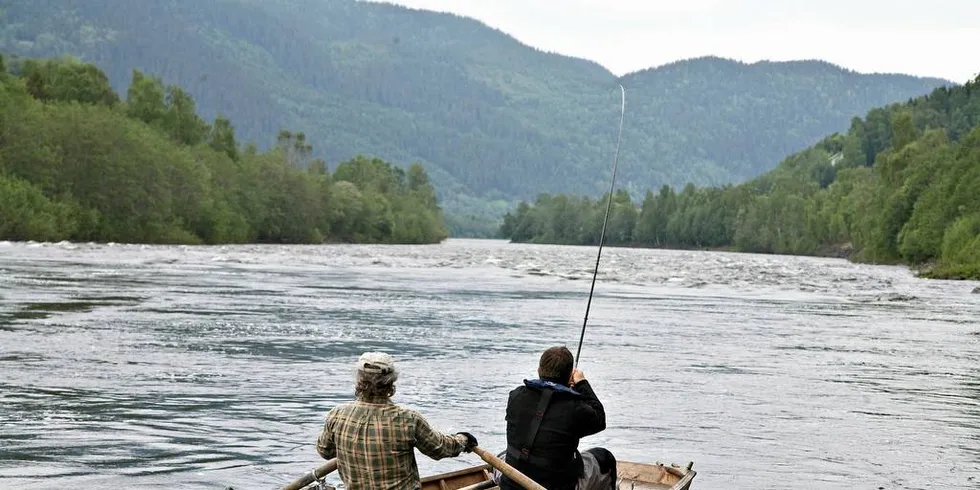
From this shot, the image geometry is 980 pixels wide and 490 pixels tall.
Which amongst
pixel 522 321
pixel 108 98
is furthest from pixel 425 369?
pixel 108 98

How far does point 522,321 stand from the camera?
38.9m

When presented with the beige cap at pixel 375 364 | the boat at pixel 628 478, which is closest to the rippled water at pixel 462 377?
the boat at pixel 628 478

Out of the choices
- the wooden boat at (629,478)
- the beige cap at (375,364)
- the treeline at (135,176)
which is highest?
the treeline at (135,176)

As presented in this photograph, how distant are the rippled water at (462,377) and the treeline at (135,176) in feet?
195

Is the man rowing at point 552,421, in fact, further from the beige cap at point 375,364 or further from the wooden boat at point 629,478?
the beige cap at point 375,364

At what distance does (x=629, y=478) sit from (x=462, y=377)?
1171 cm

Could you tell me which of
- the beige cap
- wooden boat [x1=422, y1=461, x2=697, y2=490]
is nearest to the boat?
wooden boat [x1=422, y1=461, x2=697, y2=490]

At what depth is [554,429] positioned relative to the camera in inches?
419

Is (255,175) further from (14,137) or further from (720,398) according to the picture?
(720,398)

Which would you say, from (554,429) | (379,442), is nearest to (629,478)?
(554,429)

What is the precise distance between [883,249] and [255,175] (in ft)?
267

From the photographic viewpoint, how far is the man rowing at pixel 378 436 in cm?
981

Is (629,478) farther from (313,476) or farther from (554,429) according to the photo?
(313,476)

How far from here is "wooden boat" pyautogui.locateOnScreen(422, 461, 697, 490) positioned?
11.8m
